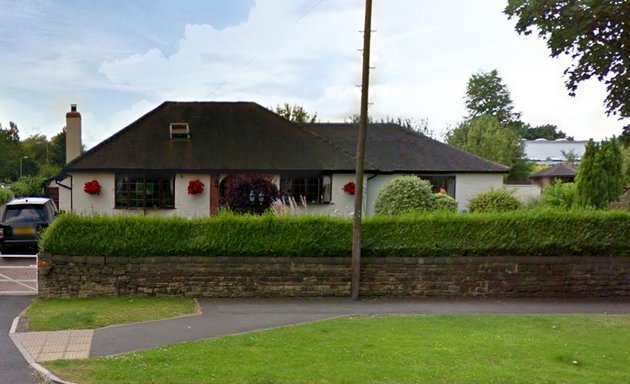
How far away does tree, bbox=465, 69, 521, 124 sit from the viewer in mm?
55094

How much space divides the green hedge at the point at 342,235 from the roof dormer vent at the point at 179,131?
10.6 metres

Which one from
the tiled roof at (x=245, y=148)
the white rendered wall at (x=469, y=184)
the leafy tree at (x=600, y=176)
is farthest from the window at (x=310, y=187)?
the leafy tree at (x=600, y=176)

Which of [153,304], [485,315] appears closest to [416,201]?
[485,315]

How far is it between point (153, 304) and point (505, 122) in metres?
54.0

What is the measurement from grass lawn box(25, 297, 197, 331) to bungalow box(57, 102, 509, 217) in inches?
324

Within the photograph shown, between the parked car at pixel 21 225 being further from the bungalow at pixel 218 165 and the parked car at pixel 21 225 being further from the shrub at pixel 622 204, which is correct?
the shrub at pixel 622 204

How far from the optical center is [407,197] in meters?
13.5

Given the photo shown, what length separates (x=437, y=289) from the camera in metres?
9.88

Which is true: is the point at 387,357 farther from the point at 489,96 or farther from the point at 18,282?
the point at 489,96

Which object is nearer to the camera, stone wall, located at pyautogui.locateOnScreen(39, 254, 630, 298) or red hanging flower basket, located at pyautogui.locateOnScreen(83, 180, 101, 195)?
stone wall, located at pyautogui.locateOnScreen(39, 254, 630, 298)

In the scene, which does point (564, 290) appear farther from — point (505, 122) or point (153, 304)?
point (505, 122)

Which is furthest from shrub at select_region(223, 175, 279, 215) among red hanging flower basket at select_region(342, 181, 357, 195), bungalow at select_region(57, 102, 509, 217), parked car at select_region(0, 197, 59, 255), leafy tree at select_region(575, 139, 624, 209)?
leafy tree at select_region(575, 139, 624, 209)

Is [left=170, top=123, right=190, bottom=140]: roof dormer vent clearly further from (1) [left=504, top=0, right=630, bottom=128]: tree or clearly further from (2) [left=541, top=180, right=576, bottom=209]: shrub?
(2) [left=541, top=180, right=576, bottom=209]: shrub

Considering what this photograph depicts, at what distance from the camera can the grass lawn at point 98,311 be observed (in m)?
7.14
